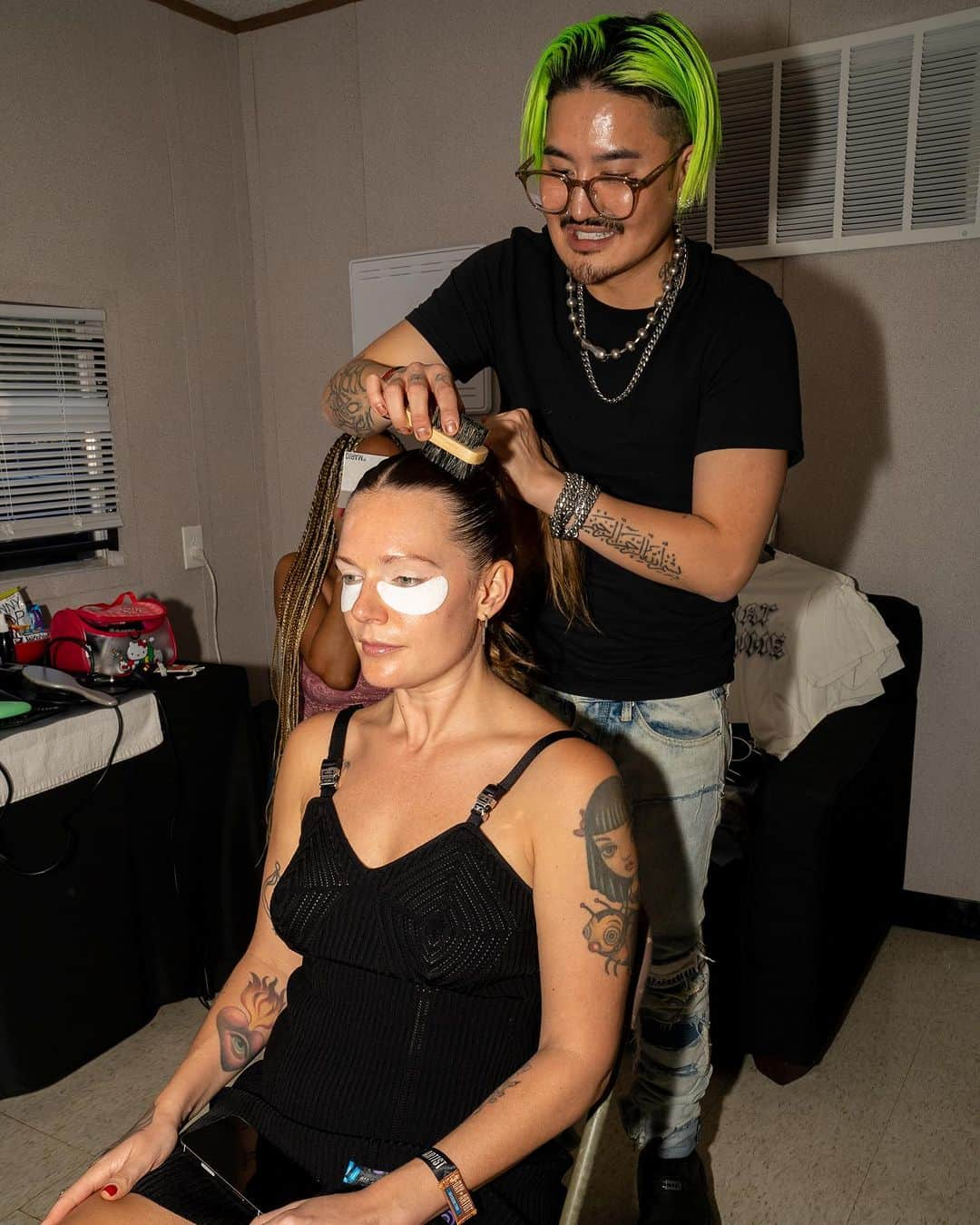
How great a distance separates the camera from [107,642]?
7.89 ft

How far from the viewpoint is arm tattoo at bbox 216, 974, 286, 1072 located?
114cm

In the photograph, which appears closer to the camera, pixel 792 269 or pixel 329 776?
pixel 329 776

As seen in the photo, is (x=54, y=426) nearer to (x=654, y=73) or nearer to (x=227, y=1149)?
(x=654, y=73)

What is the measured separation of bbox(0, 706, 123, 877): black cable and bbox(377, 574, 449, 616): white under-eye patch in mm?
1186

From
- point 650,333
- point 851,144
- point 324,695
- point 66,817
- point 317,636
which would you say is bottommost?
point 66,817

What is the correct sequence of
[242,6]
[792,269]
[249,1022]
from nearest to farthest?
[249,1022] → [792,269] → [242,6]

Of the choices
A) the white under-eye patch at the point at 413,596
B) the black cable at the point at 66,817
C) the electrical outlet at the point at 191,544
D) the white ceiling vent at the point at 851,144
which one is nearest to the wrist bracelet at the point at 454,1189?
the white under-eye patch at the point at 413,596

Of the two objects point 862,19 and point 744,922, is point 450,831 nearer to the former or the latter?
point 744,922

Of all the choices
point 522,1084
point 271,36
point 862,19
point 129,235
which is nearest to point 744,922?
point 522,1084

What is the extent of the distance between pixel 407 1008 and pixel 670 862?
0.56 m

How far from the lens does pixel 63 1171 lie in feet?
6.04

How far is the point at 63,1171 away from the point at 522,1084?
1334mm

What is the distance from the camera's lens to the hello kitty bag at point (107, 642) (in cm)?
241

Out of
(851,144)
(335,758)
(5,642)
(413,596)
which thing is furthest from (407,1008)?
(851,144)
